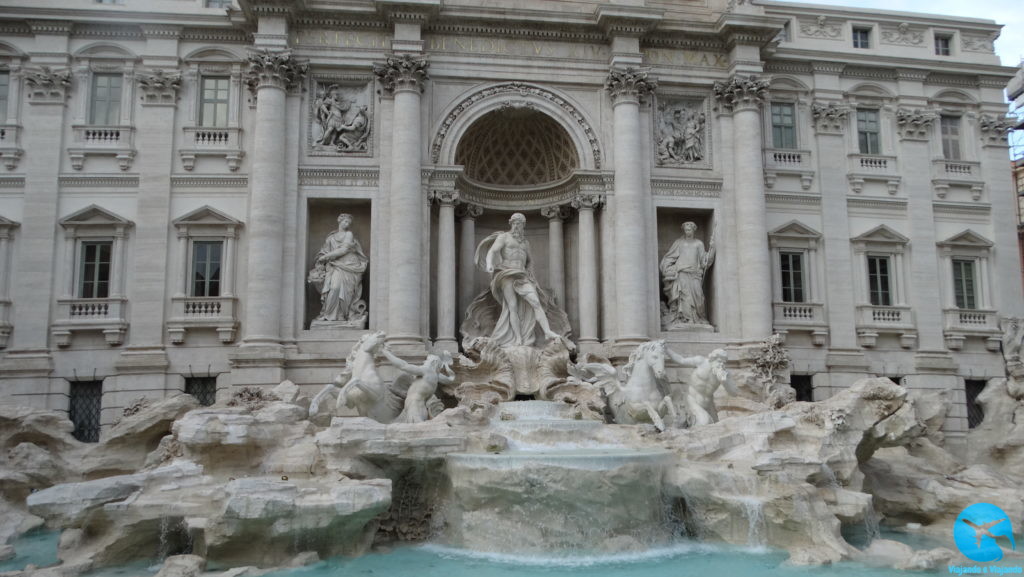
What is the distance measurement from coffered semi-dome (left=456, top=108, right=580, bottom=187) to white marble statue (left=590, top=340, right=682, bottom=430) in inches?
260

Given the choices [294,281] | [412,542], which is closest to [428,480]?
[412,542]

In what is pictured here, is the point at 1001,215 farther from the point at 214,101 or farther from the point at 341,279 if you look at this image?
the point at 214,101

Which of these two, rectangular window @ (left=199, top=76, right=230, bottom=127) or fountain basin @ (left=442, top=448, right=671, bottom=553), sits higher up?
rectangular window @ (left=199, top=76, right=230, bottom=127)

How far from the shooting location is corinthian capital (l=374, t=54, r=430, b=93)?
20656 millimetres

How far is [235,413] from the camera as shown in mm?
14672

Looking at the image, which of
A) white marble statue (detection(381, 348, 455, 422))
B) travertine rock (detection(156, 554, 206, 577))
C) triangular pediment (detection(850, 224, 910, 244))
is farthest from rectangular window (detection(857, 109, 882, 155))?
travertine rock (detection(156, 554, 206, 577))

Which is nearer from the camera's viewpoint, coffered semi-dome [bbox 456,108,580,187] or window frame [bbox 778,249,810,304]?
coffered semi-dome [bbox 456,108,580,187]

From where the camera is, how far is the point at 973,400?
2333 cm

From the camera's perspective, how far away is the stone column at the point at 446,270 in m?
20.6

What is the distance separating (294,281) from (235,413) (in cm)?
614

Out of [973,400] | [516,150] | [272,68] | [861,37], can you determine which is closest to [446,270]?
[516,150]

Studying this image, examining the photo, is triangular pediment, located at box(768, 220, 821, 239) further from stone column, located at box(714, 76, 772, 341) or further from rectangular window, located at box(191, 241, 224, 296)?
rectangular window, located at box(191, 241, 224, 296)

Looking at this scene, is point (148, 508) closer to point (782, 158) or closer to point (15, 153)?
point (15, 153)

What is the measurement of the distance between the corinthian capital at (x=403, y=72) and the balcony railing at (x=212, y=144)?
4169 millimetres
